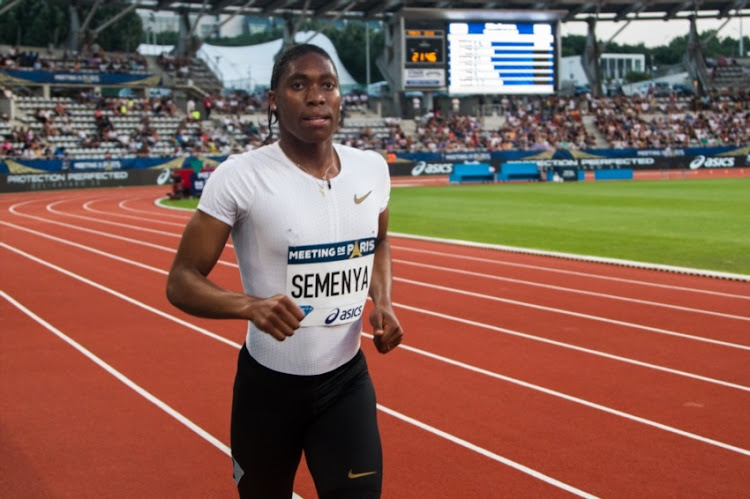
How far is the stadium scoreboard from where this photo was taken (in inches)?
2124

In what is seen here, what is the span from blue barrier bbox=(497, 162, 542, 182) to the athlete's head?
42287mm

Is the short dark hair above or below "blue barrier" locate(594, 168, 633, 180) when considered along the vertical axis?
above

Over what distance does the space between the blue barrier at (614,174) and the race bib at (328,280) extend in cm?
4368

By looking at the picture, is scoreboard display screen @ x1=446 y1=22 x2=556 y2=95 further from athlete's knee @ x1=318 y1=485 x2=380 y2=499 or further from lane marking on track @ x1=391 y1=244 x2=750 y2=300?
athlete's knee @ x1=318 y1=485 x2=380 y2=499

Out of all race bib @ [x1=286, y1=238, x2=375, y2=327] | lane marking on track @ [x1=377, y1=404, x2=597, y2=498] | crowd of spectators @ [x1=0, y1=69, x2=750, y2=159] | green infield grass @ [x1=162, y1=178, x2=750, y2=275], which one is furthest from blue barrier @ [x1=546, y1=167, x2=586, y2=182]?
race bib @ [x1=286, y1=238, x2=375, y2=327]

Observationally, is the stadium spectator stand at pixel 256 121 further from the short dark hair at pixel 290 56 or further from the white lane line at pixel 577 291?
the short dark hair at pixel 290 56

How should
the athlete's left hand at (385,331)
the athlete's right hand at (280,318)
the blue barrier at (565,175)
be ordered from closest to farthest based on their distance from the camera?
1. the athlete's right hand at (280,318)
2. the athlete's left hand at (385,331)
3. the blue barrier at (565,175)

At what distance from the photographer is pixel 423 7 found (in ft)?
193

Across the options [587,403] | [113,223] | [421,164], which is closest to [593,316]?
[587,403]

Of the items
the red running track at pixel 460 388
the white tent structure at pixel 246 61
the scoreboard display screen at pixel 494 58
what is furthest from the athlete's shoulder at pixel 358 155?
the white tent structure at pixel 246 61

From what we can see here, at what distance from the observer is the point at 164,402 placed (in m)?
7.45

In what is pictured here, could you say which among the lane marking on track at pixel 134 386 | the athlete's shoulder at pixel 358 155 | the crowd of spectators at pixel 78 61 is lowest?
the lane marking on track at pixel 134 386

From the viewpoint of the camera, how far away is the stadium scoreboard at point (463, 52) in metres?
53.9

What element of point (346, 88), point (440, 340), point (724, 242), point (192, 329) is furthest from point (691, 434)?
point (346, 88)
